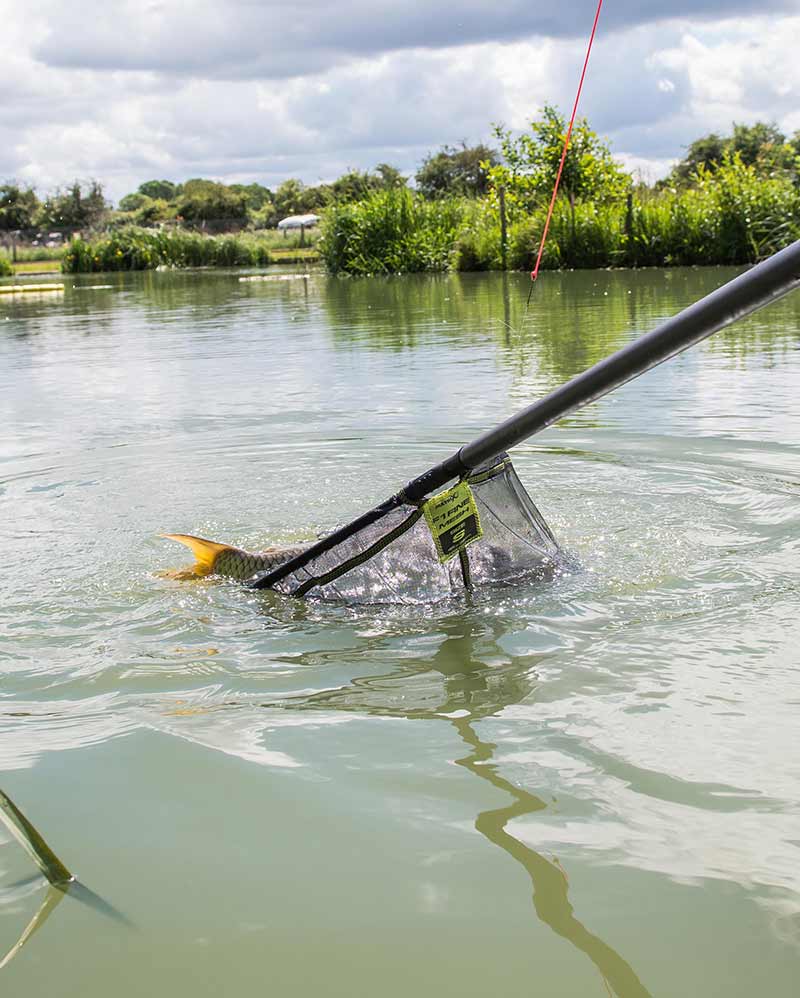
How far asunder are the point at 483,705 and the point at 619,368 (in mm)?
987

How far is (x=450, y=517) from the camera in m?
3.82

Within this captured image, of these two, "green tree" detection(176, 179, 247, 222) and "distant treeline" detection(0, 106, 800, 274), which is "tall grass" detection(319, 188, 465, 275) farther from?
"green tree" detection(176, 179, 247, 222)

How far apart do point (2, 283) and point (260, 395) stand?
105ft

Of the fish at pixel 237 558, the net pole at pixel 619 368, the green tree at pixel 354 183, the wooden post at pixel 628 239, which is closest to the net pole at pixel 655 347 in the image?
the net pole at pixel 619 368

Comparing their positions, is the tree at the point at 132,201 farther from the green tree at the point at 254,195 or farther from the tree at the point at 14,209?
the tree at the point at 14,209

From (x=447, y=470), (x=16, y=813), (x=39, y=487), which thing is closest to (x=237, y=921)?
(x=16, y=813)

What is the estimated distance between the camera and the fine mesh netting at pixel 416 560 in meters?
3.99

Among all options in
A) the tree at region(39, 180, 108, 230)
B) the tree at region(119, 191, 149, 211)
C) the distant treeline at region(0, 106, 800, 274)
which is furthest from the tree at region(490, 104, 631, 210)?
the tree at region(119, 191, 149, 211)

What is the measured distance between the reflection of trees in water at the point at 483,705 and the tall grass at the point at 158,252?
133 feet

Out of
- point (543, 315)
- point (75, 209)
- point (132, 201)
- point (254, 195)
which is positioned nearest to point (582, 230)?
point (543, 315)

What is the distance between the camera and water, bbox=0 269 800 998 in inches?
76.7

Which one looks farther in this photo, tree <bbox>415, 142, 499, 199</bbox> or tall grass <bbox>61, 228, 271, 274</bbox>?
tree <bbox>415, 142, 499, 199</bbox>

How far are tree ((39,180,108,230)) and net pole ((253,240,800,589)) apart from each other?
194ft

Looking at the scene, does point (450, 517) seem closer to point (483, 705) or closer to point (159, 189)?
point (483, 705)
